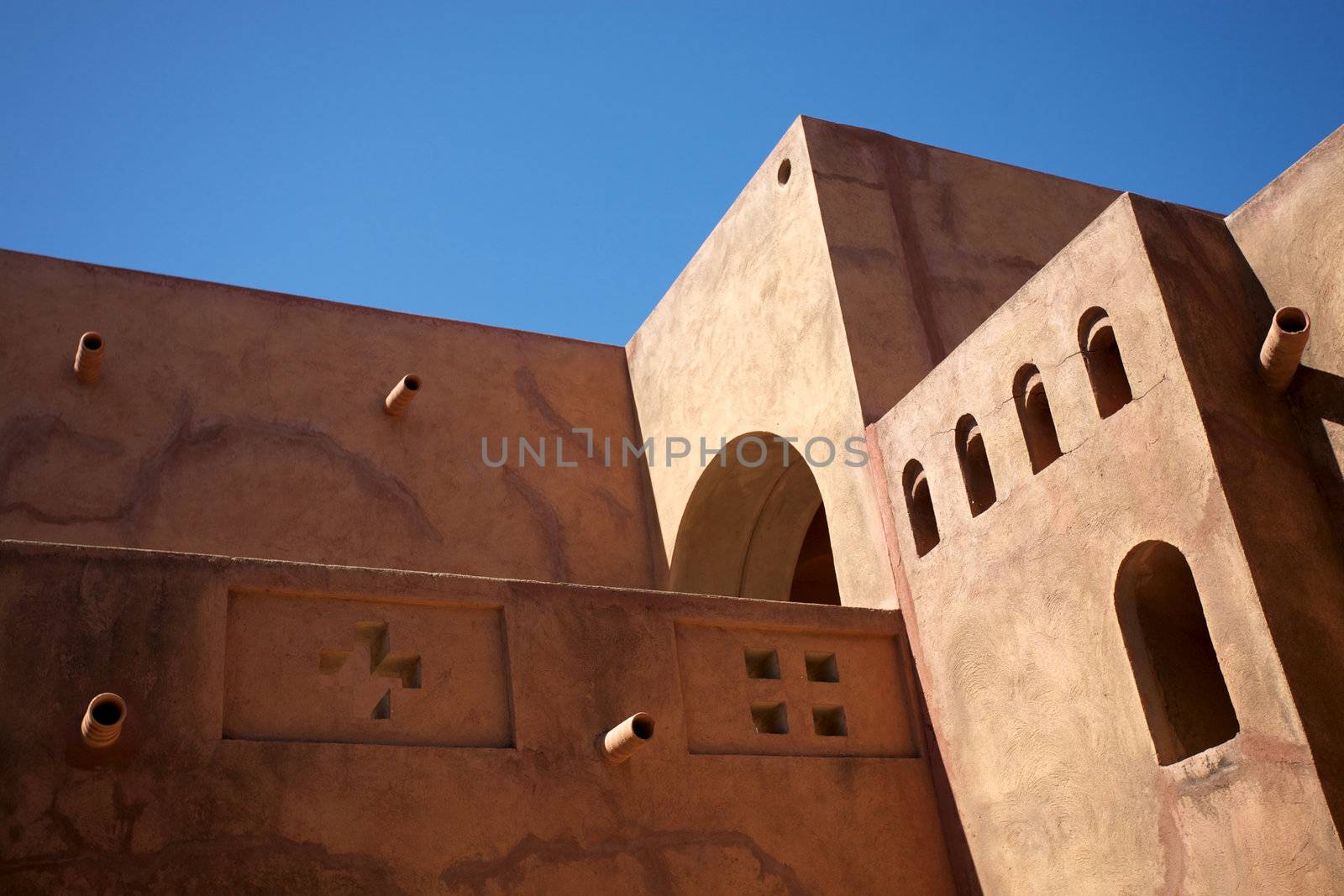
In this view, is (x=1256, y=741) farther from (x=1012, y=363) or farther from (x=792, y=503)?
(x=792, y=503)

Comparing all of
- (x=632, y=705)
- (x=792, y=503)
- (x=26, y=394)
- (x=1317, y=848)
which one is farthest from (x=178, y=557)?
(x=792, y=503)

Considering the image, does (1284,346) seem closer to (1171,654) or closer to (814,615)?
(1171,654)

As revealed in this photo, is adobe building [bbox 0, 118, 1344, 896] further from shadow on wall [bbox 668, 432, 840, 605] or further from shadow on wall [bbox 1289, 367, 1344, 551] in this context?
shadow on wall [bbox 668, 432, 840, 605]

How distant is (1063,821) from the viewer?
4.52m

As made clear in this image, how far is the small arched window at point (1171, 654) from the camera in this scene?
4.23 meters

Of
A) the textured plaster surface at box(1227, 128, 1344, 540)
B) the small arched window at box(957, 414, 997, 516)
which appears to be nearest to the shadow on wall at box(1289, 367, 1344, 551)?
the textured plaster surface at box(1227, 128, 1344, 540)

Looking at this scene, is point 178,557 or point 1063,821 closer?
point 178,557

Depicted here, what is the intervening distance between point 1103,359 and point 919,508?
3.75 feet

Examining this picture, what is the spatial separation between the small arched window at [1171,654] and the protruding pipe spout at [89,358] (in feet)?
Answer: 14.7

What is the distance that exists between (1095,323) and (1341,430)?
0.85 meters

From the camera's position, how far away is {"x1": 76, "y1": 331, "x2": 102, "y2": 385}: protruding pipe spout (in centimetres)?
622

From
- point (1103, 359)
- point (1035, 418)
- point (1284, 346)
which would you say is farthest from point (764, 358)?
point (1284, 346)

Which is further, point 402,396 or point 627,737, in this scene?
point 402,396

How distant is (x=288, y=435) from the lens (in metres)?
6.88
